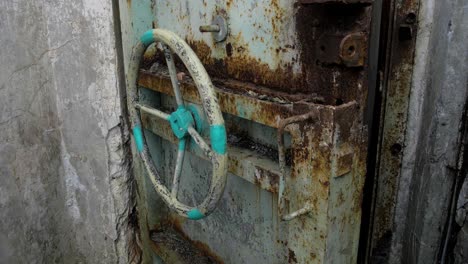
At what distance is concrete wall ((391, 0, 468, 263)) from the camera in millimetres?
935

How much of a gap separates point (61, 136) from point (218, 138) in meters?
0.94

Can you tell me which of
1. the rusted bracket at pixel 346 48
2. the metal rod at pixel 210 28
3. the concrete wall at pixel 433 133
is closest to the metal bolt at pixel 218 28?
the metal rod at pixel 210 28

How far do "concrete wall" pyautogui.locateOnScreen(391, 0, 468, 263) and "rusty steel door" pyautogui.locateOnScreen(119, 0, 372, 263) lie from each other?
0.65 feet

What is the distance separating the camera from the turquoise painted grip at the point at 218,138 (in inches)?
36.7

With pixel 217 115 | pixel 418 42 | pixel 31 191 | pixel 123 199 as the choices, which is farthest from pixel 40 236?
pixel 418 42

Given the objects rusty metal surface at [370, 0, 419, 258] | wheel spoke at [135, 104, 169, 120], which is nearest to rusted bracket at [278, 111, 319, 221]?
rusty metal surface at [370, 0, 419, 258]

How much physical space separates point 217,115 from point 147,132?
69cm

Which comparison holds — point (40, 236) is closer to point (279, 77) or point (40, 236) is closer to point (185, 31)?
point (185, 31)

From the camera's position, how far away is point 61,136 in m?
1.64

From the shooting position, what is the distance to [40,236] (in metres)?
1.65

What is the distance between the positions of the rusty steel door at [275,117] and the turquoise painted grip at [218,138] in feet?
0.42

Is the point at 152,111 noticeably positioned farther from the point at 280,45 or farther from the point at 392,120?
the point at 392,120

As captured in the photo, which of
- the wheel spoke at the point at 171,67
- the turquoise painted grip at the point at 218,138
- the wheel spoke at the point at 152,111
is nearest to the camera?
the turquoise painted grip at the point at 218,138

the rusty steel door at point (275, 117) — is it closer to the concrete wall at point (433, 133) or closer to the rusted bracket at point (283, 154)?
the rusted bracket at point (283, 154)
